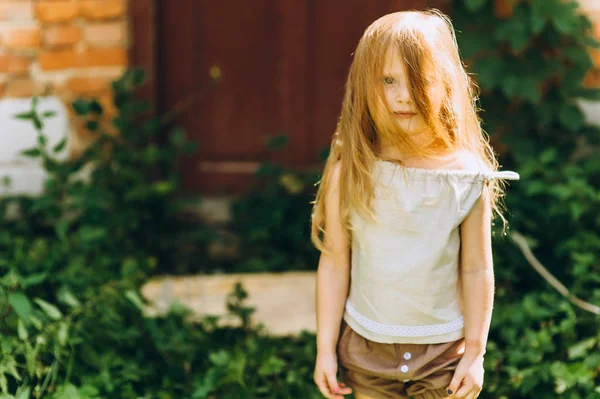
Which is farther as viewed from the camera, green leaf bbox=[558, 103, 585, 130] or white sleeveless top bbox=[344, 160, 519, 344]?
green leaf bbox=[558, 103, 585, 130]

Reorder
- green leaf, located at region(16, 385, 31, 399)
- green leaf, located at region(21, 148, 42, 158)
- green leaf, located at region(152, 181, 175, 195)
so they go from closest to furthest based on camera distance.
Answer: green leaf, located at region(16, 385, 31, 399) → green leaf, located at region(21, 148, 42, 158) → green leaf, located at region(152, 181, 175, 195)

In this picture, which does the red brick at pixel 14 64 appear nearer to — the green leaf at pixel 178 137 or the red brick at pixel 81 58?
the red brick at pixel 81 58

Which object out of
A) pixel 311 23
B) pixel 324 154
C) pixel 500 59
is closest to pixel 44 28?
pixel 311 23

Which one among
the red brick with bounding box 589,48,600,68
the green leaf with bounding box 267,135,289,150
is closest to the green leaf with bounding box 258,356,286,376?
the green leaf with bounding box 267,135,289,150

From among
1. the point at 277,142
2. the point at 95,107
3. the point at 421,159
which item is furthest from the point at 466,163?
the point at 95,107

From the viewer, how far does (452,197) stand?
5.75 ft

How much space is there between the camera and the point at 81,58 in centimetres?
379

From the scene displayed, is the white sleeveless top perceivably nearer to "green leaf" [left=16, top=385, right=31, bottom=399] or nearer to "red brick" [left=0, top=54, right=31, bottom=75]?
"green leaf" [left=16, top=385, right=31, bottom=399]

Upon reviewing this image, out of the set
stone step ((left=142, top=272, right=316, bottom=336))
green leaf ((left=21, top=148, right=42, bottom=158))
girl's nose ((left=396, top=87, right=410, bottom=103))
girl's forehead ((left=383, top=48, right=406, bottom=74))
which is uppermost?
girl's forehead ((left=383, top=48, right=406, bottom=74))

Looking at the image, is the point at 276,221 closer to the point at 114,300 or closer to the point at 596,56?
the point at 114,300

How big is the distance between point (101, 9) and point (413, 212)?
2.55 meters

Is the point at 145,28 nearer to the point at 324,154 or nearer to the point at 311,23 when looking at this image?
the point at 311,23

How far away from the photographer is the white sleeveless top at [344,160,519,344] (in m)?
1.76

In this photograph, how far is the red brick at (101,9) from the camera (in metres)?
3.76
